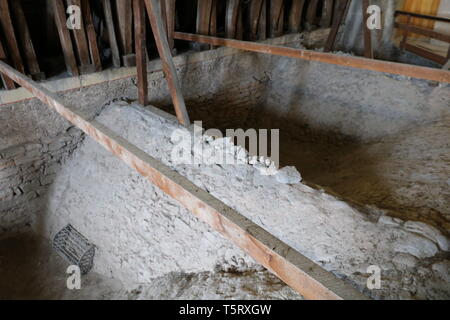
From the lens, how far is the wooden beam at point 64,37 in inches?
149

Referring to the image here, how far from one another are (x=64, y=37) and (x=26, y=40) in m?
0.41

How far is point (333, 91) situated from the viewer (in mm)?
6078

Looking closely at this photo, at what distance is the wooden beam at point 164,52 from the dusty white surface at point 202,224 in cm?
25

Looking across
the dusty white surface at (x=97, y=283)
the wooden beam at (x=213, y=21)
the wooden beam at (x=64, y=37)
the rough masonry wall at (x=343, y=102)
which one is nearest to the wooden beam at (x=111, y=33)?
the wooden beam at (x=64, y=37)

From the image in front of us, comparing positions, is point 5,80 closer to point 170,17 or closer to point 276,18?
point 170,17

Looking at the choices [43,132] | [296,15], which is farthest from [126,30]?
[296,15]

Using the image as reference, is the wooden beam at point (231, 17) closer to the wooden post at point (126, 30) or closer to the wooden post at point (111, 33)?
the wooden post at point (126, 30)

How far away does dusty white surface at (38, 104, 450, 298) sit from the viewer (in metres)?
2.27

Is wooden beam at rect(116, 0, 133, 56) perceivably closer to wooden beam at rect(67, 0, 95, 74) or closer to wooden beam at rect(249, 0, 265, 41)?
wooden beam at rect(67, 0, 95, 74)

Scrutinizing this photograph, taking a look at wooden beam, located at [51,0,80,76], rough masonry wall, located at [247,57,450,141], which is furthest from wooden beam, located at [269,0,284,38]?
wooden beam, located at [51,0,80,76]

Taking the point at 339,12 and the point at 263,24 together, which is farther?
the point at 263,24

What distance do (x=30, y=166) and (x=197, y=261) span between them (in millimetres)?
2789

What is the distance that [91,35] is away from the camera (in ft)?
13.4
